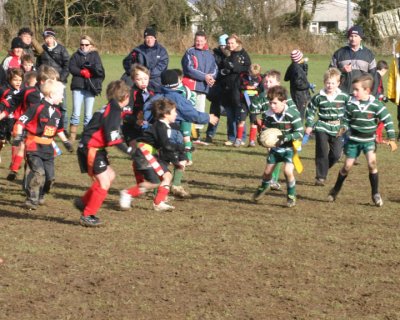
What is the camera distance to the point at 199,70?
15.5 meters

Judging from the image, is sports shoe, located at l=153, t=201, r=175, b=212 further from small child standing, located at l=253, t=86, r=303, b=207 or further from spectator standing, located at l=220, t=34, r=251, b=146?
spectator standing, located at l=220, t=34, r=251, b=146

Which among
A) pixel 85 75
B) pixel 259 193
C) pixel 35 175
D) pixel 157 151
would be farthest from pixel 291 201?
pixel 85 75

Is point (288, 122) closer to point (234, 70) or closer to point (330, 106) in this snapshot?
point (330, 106)

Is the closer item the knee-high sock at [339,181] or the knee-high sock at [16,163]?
the knee-high sock at [339,181]

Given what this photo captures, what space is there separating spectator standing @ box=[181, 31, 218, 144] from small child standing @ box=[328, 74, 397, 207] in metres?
5.29

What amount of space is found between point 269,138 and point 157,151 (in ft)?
4.52

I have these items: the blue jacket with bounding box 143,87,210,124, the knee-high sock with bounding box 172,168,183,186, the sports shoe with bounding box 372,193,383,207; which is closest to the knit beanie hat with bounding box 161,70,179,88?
the blue jacket with bounding box 143,87,210,124

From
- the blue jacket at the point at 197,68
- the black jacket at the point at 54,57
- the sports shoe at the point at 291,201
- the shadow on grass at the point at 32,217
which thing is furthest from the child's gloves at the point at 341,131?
the black jacket at the point at 54,57

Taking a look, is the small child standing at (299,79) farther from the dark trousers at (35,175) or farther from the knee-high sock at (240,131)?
the dark trousers at (35,175)

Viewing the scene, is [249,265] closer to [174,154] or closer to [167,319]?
[167,319]

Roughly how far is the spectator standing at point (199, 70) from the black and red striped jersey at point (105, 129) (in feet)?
21.3

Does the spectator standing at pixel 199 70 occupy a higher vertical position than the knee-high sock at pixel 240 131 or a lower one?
higher

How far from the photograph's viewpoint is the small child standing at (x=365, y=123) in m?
10.4

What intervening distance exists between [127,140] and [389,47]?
144 ft
